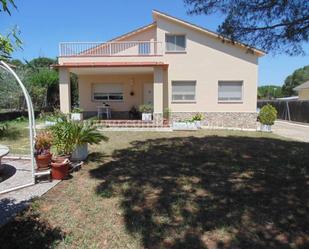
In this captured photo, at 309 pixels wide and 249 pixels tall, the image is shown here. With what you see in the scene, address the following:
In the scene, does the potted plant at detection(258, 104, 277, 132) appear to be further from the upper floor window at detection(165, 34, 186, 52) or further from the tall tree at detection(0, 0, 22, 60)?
the tall tree at detection(0, 0, 22, 60)

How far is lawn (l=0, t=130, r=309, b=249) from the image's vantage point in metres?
4.00

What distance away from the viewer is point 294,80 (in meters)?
80.6

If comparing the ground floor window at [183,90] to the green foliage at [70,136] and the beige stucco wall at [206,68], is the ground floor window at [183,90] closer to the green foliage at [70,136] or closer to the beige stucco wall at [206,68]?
the beige stucco wall at [206,68]

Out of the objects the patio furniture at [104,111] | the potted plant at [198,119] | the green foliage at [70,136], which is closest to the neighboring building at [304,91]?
the potted plant at [198,119]

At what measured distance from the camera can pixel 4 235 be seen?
13.2 ft

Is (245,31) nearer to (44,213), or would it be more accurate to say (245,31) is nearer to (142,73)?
(44,213)

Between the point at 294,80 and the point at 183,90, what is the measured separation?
7194 centimetres

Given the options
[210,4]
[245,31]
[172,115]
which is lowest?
[172,115]

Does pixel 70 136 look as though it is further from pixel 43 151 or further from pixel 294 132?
pixel 294 132

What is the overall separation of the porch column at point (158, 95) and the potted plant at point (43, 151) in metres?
10.7

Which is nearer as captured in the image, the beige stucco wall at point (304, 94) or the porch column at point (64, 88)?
the porch column at point (64, 88)

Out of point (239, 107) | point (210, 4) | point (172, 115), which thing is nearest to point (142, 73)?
point (172, 115)

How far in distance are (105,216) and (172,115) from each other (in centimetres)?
1445

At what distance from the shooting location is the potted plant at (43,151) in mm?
6867
